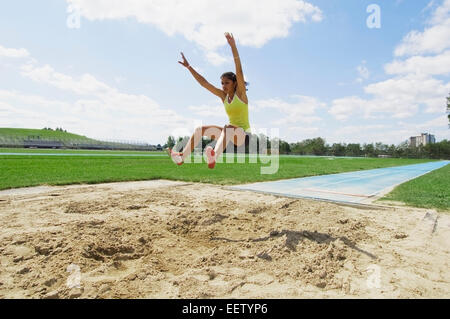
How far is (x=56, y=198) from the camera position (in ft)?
19.4

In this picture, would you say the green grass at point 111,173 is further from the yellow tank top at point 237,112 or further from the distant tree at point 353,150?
the distant tree at point 353,150

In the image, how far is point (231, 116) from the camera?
13.8 feet

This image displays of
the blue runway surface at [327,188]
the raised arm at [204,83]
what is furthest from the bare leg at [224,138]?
the blue runway surface at [327,188]

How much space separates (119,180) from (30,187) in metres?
2.58

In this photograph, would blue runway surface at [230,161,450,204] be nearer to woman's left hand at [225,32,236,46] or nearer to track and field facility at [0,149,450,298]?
track and field facility at [0,149,450,298]

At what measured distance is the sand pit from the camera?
7.75ft

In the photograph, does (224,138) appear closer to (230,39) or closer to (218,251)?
(230,39)

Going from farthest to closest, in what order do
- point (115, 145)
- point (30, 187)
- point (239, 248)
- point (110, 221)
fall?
1. point (115, 145)
2. point (30, 187)
3. point (110, 221)
4. point (239, 248)

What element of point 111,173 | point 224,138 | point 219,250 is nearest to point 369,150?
point 111,173

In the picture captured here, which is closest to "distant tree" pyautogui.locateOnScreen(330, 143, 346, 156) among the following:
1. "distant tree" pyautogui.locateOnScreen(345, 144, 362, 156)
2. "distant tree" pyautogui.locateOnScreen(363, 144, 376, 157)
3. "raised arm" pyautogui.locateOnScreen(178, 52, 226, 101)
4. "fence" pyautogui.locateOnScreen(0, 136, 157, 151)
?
"distant tree" pyautogui.locateOnScreen(345, 144, 362, 156)

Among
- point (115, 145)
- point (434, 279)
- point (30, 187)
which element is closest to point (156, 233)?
point (434, 279)

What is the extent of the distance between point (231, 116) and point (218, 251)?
206 centimetres

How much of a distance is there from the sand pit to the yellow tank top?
164 centimetres
